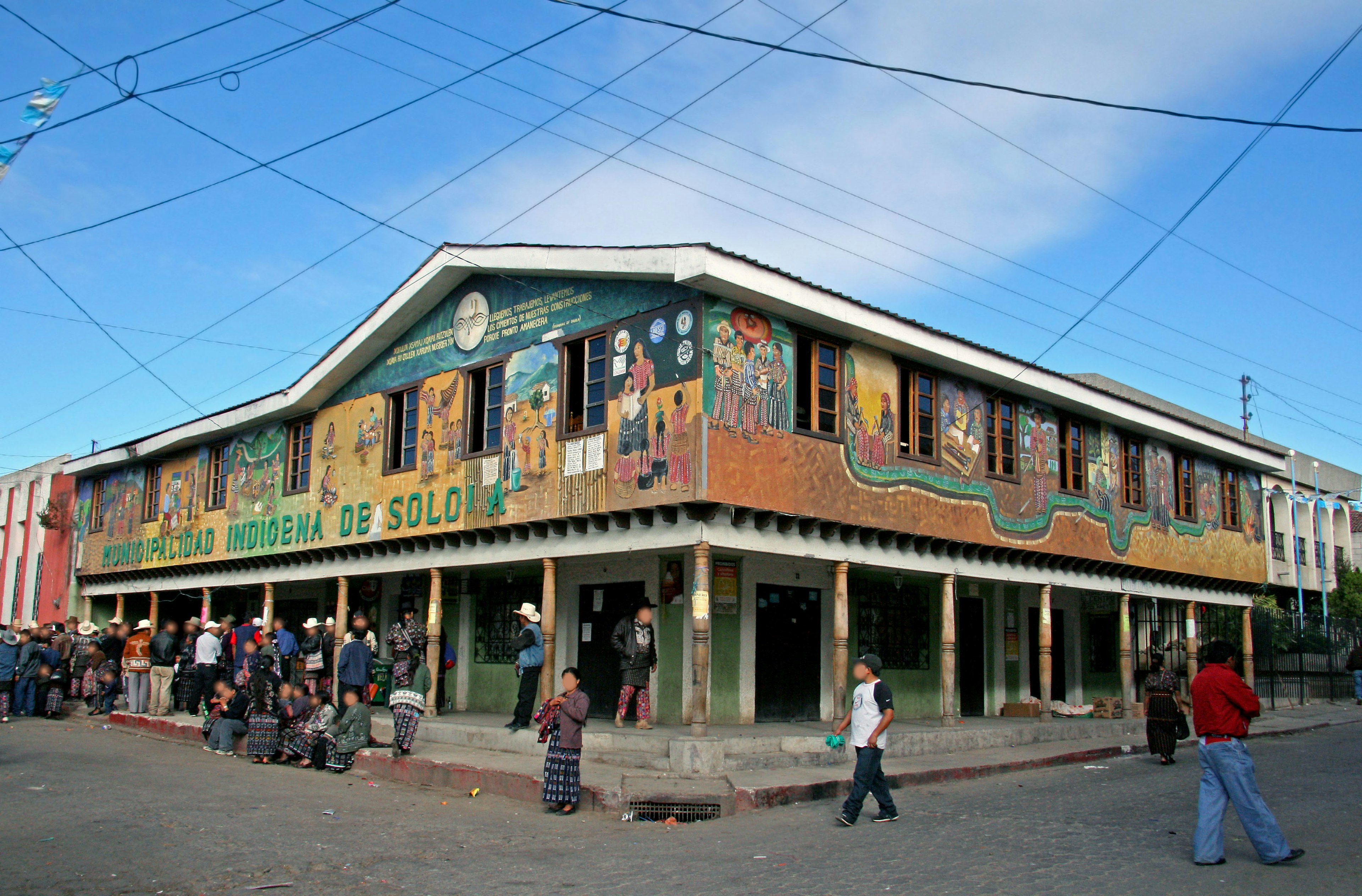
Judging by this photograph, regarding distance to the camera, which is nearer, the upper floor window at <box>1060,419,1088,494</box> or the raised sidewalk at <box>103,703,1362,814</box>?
the raised sidewalk at <box>103,703,1362,814</box>

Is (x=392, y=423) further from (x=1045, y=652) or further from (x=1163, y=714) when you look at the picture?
(x=1163, y=714)

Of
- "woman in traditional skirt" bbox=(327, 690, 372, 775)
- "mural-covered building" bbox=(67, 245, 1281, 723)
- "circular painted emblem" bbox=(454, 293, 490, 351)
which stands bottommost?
"woman in traditional skirt" bbox=(327, 690, 372, 775)

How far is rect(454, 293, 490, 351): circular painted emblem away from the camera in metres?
18.3

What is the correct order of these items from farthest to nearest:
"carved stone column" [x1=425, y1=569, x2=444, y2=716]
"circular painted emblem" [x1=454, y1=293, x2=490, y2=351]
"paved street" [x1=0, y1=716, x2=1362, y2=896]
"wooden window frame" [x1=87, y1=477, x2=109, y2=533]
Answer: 1. "wooden window frame" [x1=87, y1=477, x2=109, y2=533]
2. "circular painted emblem" [x1=454, y1=293, x2=490, y2=351]
3. "carved stone column" [x1=425, y1=569, x2=444, y2=716]
4. "paved street" [x1=0, y1=716, x2=1362, y2=896]

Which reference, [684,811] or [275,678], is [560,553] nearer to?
[275,678]

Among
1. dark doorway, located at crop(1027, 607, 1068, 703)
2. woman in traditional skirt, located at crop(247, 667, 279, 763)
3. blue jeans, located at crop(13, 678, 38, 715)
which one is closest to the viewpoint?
woman in traditional skirt, located at crop(247, 667, 279, 763)

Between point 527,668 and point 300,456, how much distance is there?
930 cm

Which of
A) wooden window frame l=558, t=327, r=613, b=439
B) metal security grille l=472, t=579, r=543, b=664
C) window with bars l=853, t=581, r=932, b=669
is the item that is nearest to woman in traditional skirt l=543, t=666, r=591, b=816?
wooden window frame l=558, t=327, r=613, b=439

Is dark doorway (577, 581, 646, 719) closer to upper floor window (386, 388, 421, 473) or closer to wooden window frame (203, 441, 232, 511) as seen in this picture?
upper floor window (386, 388, 421, 473)

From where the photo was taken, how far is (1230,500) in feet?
83.6

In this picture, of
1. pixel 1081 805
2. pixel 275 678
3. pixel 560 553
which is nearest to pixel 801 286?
pixel 560 553

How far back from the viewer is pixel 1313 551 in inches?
1446

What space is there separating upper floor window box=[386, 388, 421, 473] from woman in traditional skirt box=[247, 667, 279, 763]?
493cm

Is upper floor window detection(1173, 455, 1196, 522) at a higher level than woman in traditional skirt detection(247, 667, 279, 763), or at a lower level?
higher
